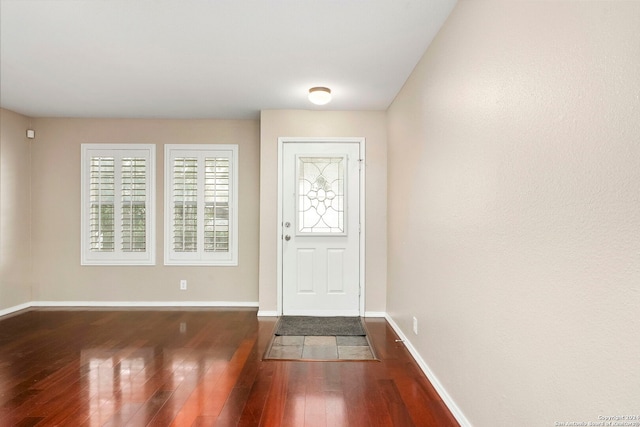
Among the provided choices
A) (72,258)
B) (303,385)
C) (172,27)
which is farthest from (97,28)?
(72,258)

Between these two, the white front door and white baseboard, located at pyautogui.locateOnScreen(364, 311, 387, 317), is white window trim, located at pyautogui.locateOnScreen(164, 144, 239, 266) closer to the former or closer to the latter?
the white front door

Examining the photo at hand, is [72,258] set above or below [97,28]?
below

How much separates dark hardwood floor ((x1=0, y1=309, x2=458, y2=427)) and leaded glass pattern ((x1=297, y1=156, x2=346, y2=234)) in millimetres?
1279

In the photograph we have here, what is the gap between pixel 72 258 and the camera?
4.88 metres

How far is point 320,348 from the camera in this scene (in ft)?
10.9

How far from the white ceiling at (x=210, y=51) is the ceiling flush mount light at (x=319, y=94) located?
0.23 feet

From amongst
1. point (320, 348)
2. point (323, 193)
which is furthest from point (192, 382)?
point (323, 193)

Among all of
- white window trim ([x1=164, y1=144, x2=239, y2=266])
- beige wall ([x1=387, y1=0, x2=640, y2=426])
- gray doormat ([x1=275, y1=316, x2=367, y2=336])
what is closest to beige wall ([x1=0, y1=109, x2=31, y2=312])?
white window trim ([x1=164, y1=144, x2=239, y2=266])

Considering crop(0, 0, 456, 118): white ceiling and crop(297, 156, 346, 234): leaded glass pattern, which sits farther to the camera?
crop(297, 156, 346, 234): leaded glass pattern

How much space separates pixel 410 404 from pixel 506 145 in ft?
5.32

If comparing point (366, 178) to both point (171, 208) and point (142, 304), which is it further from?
point (142, 304)

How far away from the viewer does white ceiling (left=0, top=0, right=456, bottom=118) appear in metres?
2.29

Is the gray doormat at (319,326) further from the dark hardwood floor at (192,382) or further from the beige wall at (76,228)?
the beige wall at (76,228)

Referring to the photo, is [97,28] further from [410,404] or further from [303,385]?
[410,404]
